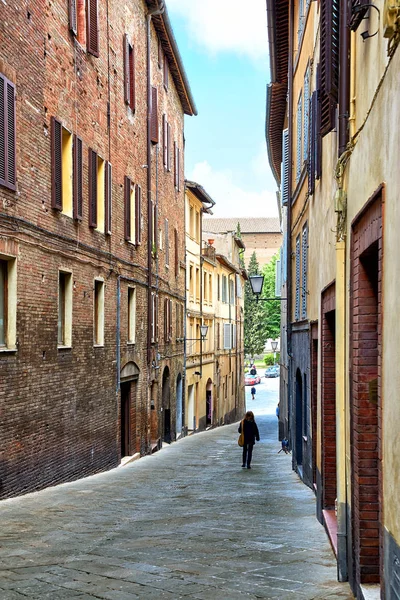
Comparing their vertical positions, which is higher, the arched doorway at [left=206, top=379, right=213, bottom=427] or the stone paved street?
the stone paved street

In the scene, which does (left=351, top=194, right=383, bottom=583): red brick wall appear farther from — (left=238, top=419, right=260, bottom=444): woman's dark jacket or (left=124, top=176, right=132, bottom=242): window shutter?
(left=124, top=176, right=132, bottom=242): window shutter

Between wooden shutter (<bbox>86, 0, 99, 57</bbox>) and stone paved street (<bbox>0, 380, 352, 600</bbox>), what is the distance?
347 inches

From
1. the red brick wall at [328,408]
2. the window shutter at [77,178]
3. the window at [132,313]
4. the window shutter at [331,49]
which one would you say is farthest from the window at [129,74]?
the window shutter at [331,49]

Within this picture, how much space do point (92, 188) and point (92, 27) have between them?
3369 mm

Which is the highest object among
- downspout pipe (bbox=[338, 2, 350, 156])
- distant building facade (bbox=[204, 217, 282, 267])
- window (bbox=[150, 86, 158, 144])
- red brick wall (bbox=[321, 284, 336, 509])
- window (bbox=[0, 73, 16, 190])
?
distant building facade (bbox=[204, 217, 282, 267])

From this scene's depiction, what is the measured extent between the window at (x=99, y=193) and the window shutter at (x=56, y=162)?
243 cm

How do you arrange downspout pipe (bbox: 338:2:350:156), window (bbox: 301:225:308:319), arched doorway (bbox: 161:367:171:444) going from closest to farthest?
downspout pipe (bbox: 338:2:350:156) < window (bbox: 301:225:308:319) < arched doorway (bbox: 161:367:171:444)

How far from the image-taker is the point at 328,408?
10.1m

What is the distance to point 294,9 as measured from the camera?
19.0 metres

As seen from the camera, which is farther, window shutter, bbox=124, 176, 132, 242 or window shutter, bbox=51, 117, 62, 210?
window shutter, bbox=124, 176, 132, 242

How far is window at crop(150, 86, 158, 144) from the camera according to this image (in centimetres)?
2548

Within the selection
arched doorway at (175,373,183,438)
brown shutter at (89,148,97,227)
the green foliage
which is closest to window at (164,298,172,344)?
arched doorway at (175,373,183,438)

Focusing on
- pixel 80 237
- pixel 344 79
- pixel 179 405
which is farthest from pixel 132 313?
pixel 344 79

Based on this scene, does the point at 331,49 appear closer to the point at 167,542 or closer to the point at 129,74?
the point at 167,542
